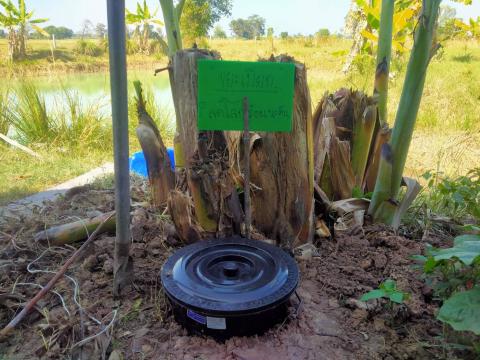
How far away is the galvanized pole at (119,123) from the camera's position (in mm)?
1095

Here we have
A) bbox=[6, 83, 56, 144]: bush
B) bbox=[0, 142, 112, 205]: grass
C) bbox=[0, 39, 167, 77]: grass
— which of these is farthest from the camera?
bbox=[0, 39, 167, 77]: grass

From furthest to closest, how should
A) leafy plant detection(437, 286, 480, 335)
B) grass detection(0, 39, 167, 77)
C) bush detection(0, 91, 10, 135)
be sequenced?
grass detection(0, 39, 167, 77) < bush detection(0, 91, 10, 135) < leafy plant detection(437, 286, 480, 335)

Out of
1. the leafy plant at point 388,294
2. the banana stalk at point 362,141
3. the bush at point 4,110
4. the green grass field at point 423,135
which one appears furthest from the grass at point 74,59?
the leafy plant at point 388,294

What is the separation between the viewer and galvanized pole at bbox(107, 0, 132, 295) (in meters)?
1.09

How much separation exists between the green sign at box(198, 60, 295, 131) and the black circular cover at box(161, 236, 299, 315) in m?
0.46

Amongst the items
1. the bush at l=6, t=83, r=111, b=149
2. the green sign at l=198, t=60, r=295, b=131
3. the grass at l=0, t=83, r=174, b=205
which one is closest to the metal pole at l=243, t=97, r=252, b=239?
the green sign at l=198, t=60, r=295, b=131

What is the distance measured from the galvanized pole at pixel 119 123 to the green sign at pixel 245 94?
35 centimetres

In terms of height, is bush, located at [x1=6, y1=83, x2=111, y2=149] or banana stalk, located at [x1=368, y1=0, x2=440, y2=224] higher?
banana stalk, located at [x1=368, y1=0, x2=440, y2=224]

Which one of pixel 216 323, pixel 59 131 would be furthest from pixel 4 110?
pixel 216 323

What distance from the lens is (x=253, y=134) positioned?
5.48 ft

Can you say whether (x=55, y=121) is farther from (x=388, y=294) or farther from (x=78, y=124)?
(x=388, y=294)

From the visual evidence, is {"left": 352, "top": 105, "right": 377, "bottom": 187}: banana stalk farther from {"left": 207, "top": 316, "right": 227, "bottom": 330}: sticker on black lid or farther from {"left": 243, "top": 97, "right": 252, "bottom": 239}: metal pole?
{"left": 207, "top": 316, "right": 227, "bottom": 330}: sticker on black lid

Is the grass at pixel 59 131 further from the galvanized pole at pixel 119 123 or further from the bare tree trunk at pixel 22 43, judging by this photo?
the bare tree trunk at pixel 22 43

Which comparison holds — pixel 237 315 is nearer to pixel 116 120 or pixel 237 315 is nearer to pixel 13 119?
pixel 116 120
